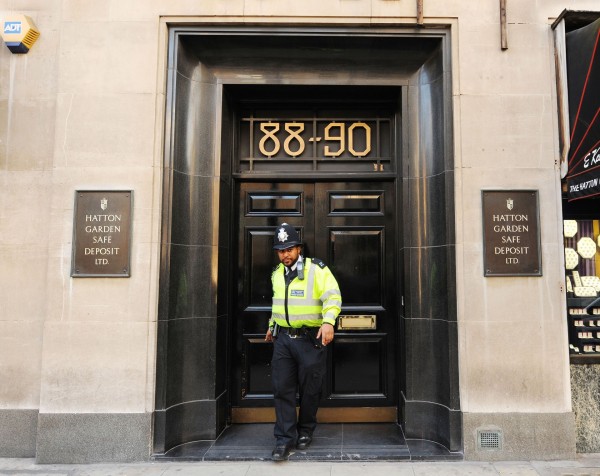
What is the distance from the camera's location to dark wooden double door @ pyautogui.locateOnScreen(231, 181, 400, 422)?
18.6 ft

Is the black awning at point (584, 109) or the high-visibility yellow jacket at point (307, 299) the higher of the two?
the black awning at point (584, 109)

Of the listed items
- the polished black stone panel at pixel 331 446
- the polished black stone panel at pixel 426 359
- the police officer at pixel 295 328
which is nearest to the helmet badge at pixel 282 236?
the police officer at pixel 295 328

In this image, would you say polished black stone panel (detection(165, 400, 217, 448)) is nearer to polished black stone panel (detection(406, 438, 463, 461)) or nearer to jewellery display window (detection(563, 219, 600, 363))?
polished black stone panel (detection(406, 438, 463, 461))

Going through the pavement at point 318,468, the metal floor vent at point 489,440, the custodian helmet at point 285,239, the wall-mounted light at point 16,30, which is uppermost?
the wall-mounted light at point 16,30

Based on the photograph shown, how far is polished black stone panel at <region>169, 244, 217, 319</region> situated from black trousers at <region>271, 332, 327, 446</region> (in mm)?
1070

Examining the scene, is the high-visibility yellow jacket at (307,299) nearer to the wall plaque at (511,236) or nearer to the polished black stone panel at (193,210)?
the polished black stone panel at (193,210)

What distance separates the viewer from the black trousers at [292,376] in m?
4.75

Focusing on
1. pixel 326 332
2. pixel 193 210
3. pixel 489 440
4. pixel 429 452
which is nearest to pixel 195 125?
pixel 193 210

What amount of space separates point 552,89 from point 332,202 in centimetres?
288

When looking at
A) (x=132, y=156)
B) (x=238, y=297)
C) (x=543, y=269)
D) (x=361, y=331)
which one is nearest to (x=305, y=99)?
(x=132, y=156)

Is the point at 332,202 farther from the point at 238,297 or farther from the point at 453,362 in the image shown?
the point at 453,362

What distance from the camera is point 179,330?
5117mm

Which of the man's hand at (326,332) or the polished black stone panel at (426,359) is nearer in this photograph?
the man's hand at (326,332)

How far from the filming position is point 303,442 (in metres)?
4.87
